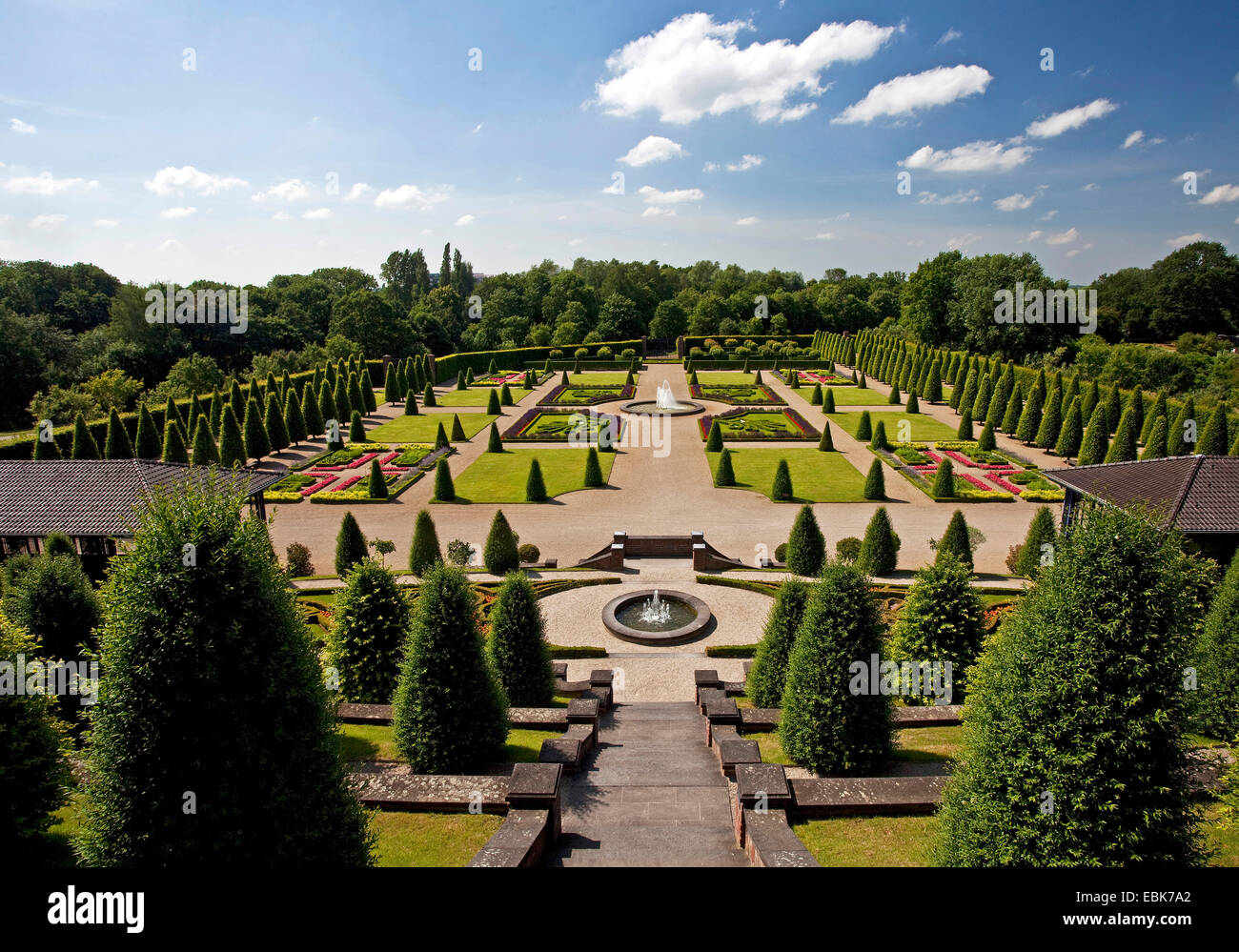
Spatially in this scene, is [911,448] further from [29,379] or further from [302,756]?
[29,379]

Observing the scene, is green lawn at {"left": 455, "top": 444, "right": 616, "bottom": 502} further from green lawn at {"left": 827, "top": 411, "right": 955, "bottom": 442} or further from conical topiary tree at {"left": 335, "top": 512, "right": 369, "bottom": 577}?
green lawn at {"left": 827, "top": 411, "right": 955, "bottom": 442}

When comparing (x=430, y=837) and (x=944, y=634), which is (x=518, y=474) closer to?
(x=944, y=634)

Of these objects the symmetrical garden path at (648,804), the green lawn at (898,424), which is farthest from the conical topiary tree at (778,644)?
the green lawn at (898,424)

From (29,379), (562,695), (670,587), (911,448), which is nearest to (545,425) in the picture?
(911,448)

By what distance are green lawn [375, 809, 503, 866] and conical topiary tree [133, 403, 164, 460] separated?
34.1 m

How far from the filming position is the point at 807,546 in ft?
71.8

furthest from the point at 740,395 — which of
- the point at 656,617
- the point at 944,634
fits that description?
the point at 944,634

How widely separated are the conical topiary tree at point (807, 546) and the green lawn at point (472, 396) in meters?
37.5

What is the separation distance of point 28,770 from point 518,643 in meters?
7.64

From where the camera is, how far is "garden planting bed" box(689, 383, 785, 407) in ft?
177

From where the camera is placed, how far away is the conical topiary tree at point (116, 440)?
108ft

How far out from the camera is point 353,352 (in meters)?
63.5
